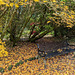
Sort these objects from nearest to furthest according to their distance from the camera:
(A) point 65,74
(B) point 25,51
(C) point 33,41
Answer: (A) point 65,74 → (B) point 25,51 → (C) point 33,41

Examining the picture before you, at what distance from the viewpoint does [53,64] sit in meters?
4.97

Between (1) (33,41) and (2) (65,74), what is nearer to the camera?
Result: (2) (65,74)

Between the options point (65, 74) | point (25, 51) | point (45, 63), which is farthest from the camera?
point (25, 51)

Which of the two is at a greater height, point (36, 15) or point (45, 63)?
point (36, 15)

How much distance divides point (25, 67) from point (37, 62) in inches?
33.4

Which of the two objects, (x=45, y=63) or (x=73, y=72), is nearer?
(x=73, y=72)

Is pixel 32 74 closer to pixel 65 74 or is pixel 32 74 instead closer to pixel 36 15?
pixel 65 74

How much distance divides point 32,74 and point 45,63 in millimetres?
1092

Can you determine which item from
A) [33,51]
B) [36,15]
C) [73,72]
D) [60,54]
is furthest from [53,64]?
[36,15]

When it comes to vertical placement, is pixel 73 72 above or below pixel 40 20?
below

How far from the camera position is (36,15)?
680cm

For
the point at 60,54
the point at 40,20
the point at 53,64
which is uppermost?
the point at 40,20

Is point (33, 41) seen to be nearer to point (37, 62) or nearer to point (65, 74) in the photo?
point (37, 62)

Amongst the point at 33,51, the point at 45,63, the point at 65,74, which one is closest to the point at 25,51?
the point at 33,51
